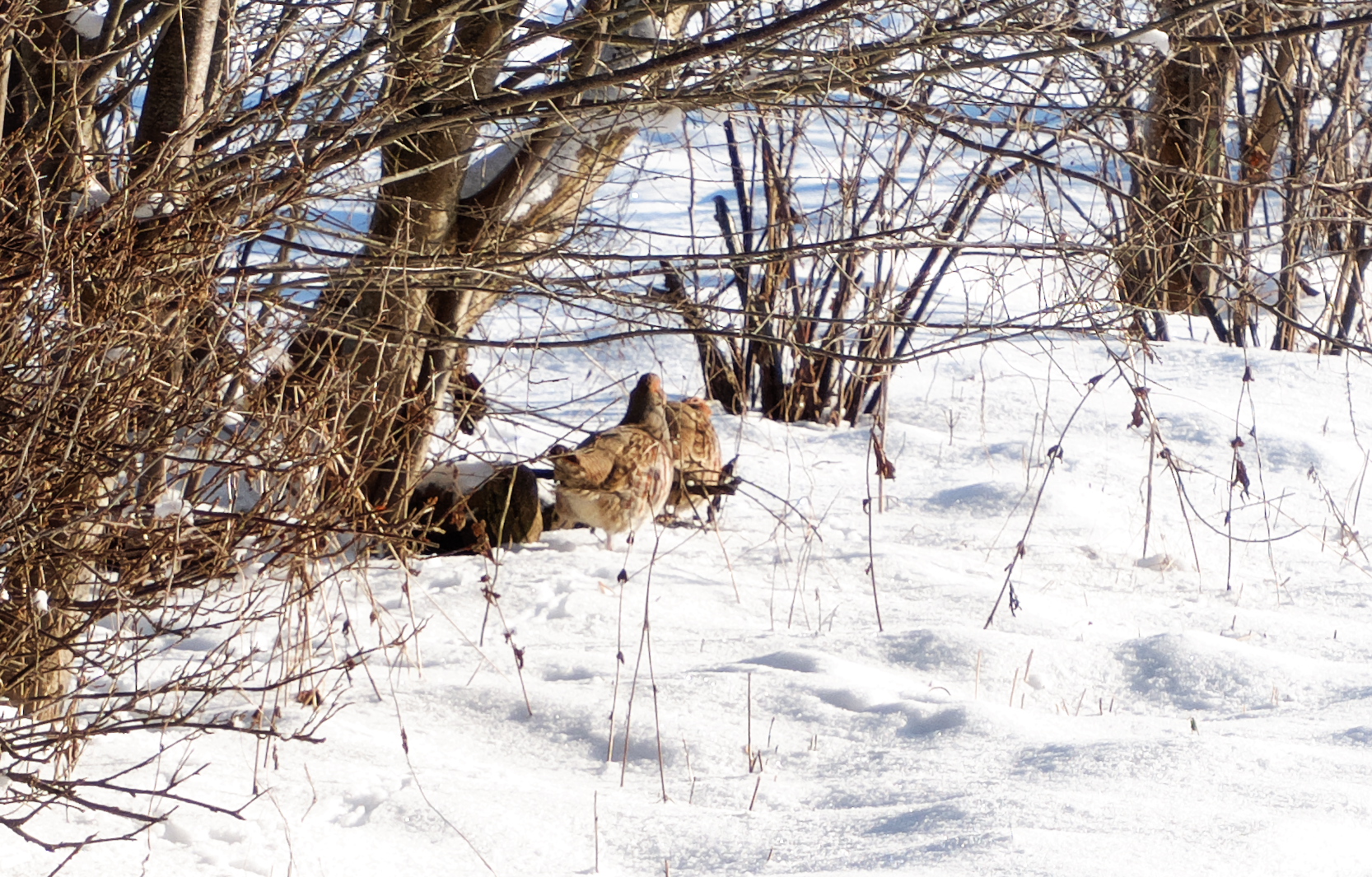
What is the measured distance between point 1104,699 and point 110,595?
255 centimetres

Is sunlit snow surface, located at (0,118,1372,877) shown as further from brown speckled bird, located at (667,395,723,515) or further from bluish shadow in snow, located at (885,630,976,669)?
brown speckled bird, located at (667,395,723,515)

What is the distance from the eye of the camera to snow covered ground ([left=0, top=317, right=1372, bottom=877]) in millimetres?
2564

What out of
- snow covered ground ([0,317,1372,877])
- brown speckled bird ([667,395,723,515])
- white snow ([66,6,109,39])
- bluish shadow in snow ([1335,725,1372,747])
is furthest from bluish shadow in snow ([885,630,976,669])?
white snow ([66,6,109,39])

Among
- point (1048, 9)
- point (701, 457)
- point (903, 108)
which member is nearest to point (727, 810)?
point (903, 108)

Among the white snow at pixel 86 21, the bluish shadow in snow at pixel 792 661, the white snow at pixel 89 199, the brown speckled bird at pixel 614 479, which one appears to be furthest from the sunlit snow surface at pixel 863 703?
the white snow at pixel 86 21

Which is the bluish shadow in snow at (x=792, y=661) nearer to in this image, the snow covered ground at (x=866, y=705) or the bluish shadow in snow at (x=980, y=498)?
the snow covered ground at (x=866, y=705)

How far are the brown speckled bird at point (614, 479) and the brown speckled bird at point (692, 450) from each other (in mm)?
135

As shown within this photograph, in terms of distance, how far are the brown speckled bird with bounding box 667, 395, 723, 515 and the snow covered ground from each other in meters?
0.18

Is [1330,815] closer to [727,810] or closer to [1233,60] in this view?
[727,810]

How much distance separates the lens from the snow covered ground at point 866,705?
256 centimetres

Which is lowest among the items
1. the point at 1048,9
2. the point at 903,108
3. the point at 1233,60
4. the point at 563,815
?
the point at 563,815

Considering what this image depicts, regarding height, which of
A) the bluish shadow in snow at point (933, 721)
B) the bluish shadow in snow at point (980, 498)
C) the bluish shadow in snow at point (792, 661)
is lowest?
the bluish shadow in snow at point (933, 721)

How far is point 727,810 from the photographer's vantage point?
9.34ft

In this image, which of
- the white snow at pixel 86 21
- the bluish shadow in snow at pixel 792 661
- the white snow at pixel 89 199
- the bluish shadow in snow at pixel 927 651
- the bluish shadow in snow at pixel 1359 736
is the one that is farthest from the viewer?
the bluish shadow in snow at pixel 927 651
